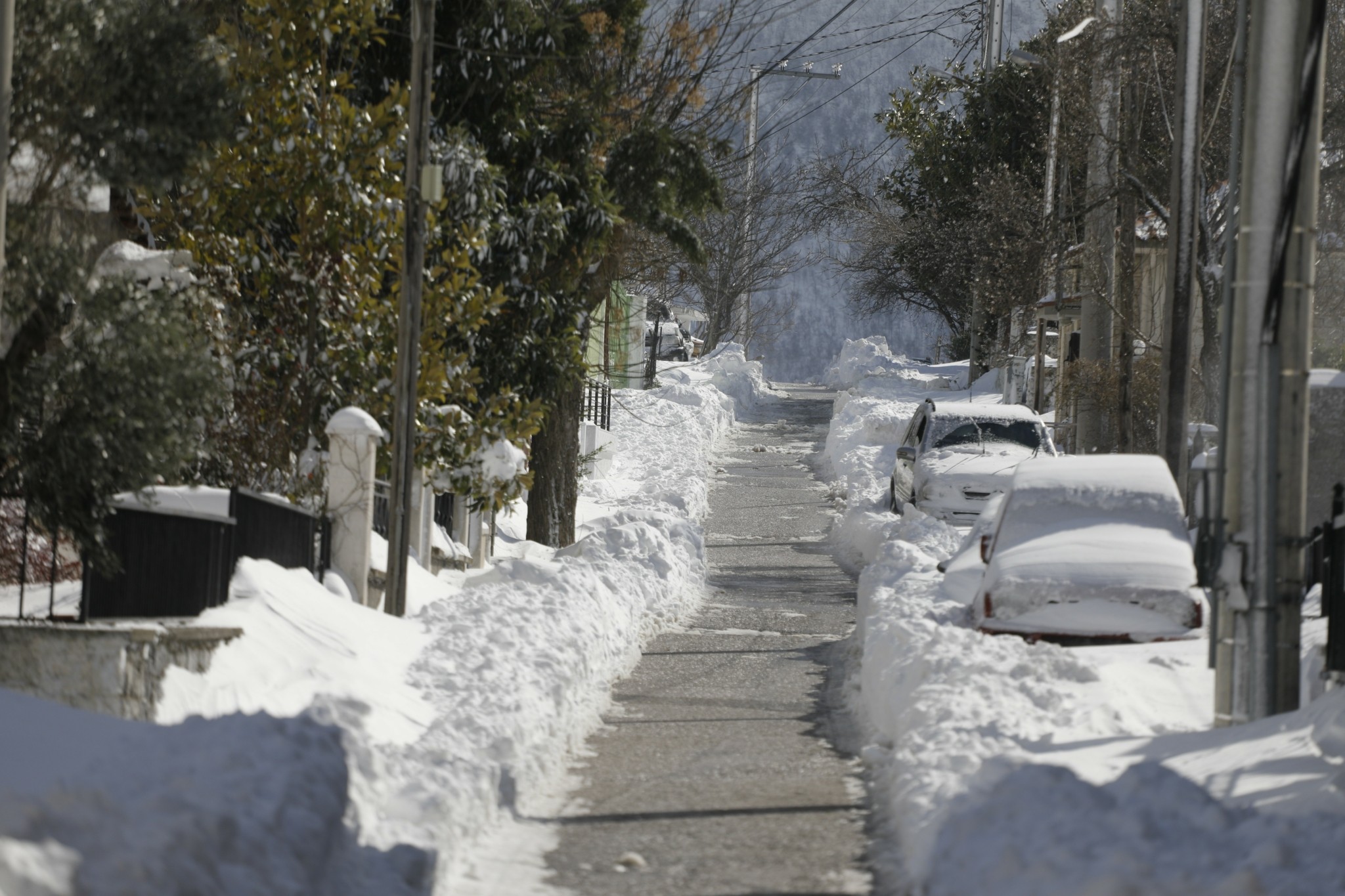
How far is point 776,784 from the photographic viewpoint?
8.82 m

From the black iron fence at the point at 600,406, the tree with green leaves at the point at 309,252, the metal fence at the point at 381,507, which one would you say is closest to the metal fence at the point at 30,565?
the tree with green leaves at the point at 309,252

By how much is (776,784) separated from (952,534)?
9.63m

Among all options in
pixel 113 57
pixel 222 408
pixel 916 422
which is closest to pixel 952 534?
pixel 916 422

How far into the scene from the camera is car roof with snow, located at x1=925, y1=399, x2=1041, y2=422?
2211 cm

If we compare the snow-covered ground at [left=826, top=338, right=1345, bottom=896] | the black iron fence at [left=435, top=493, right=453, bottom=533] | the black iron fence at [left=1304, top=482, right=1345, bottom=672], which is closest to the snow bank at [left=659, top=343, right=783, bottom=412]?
the black iron fence at [left=435, top=493, right=453, bottom=533]

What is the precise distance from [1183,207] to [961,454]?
18.2 feet

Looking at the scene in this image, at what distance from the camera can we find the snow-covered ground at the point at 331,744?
541cm

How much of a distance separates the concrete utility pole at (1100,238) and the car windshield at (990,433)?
39.6 inches

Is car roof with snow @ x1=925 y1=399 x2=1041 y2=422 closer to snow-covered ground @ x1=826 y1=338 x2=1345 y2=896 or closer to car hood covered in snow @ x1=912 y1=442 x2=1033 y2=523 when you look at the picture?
car hood covered in snow @ x1=912 y1=442 x2=1033 y2=523

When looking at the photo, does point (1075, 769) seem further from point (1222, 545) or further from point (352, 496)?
point (352, 496)

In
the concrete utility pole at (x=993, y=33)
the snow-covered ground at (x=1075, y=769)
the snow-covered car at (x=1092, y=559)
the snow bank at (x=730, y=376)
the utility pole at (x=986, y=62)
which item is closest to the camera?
the snow-covered ground at (x=1075, y=769)

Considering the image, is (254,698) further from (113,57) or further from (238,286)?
(238,286)

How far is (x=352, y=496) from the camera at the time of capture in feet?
41.7

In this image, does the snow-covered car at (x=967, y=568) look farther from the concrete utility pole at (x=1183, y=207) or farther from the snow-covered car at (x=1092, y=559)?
the concrete utility pole at (x=1183, y=207)
